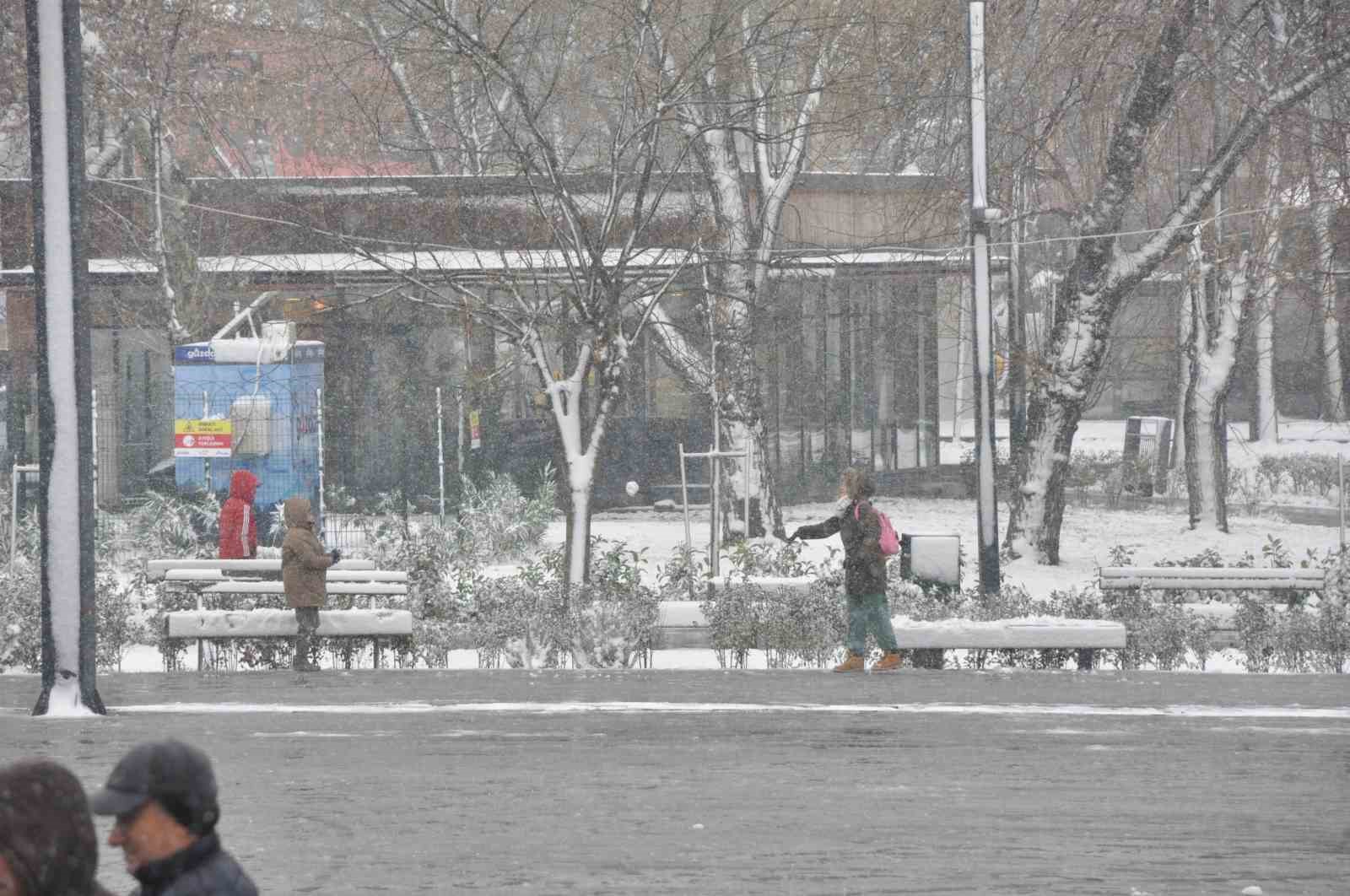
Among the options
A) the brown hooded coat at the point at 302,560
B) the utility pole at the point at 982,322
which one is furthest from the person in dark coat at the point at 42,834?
the utility pole at the point at 982,322

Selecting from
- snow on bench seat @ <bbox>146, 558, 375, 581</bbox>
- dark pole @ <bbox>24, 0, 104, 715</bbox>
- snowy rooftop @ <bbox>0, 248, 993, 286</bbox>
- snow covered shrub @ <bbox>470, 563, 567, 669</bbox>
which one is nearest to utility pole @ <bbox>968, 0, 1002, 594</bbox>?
snow covered shrub @ <bbox>470, 563, 567, 669</bbox>

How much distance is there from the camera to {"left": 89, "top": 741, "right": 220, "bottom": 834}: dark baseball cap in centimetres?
330

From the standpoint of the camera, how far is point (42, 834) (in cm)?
297

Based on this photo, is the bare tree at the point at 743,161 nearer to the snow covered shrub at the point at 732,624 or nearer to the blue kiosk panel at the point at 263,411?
the snow covered shrub at the point at 732,624

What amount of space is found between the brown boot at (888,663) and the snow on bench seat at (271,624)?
3.54 metres

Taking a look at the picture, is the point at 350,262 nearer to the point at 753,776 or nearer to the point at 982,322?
Answer: the point at 982,322

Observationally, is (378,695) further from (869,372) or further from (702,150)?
(869,372)

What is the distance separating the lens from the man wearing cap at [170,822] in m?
3.31

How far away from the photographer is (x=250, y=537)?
1547 cm

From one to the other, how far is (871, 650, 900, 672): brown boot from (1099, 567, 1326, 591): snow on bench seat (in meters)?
2.48

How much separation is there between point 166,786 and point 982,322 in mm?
13452

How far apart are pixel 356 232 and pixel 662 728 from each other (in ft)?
48.7

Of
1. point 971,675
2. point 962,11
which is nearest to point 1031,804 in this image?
point 971,675

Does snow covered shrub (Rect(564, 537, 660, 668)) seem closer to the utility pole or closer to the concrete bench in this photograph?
the concrete bench
